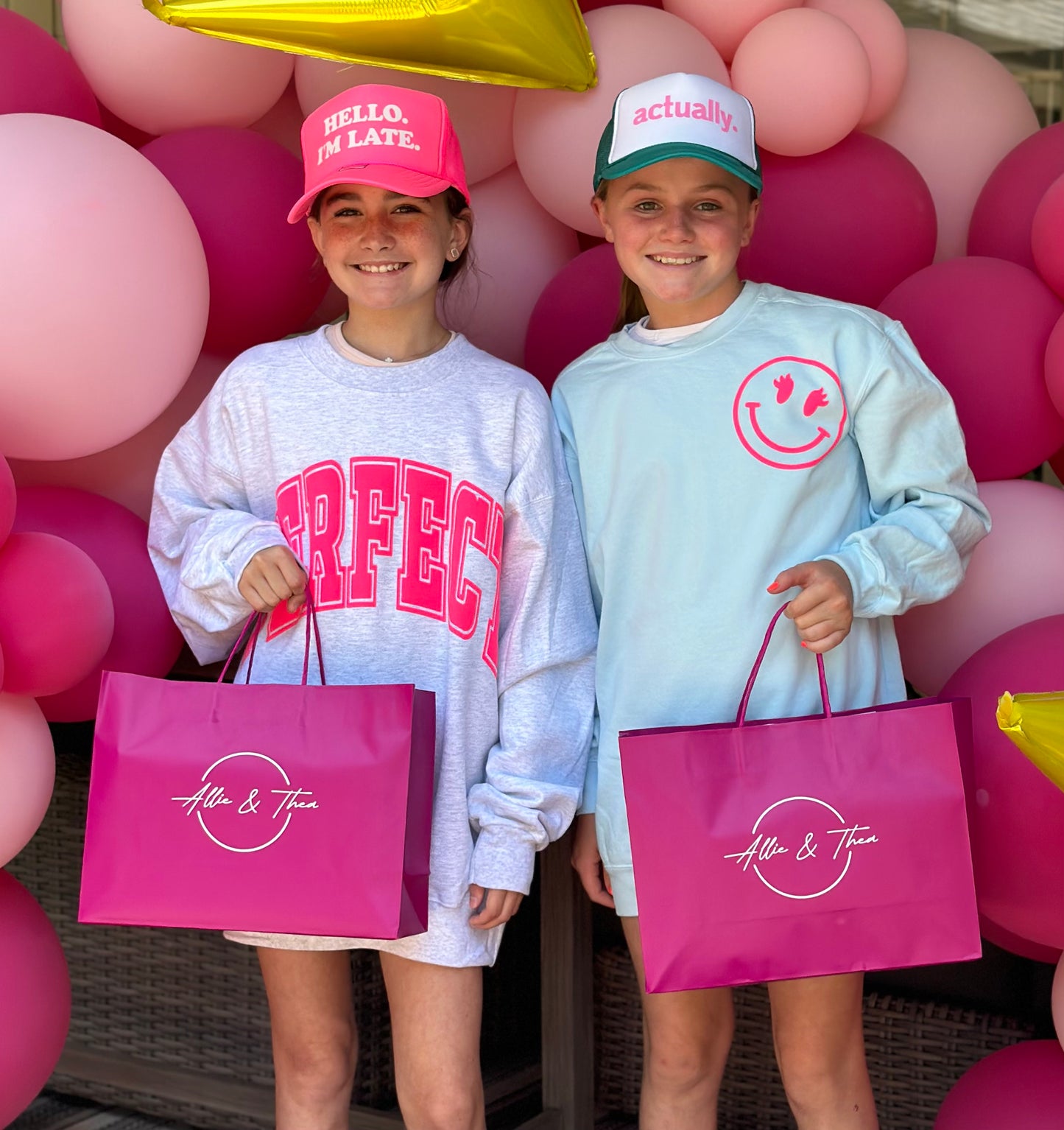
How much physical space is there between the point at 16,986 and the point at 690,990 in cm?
78

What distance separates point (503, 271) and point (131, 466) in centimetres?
59

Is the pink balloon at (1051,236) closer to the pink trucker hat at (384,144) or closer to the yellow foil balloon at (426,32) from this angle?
the yellow foil balloon at (426,32)

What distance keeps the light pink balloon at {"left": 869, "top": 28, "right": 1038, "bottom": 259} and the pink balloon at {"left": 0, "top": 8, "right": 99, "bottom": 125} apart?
3.66 ft

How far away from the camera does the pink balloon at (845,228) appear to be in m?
1.89

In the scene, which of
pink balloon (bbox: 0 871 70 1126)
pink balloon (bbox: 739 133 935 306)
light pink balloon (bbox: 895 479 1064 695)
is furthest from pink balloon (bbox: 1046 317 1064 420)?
pink balloon (bbox: 0 871 70 1126)

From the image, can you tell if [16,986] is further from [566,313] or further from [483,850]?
[566,313]

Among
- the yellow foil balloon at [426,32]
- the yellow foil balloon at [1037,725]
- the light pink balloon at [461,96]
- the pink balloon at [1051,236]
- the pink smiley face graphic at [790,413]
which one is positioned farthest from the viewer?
the light pink balloon at [461,96]

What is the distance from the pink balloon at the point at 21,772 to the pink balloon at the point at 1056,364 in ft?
4.13

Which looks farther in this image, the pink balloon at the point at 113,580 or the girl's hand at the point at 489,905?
the pink balloon at the point at 113,580

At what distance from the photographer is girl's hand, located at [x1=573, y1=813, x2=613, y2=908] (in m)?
1.75

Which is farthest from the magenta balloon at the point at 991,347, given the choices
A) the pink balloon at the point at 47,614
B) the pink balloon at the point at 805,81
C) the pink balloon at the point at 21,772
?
the pink balloon at the point at 21,772

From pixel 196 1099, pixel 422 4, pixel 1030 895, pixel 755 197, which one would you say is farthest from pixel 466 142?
pixel 196 1099

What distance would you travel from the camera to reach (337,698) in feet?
4.85

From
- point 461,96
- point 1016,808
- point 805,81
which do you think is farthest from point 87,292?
point 1016,808
